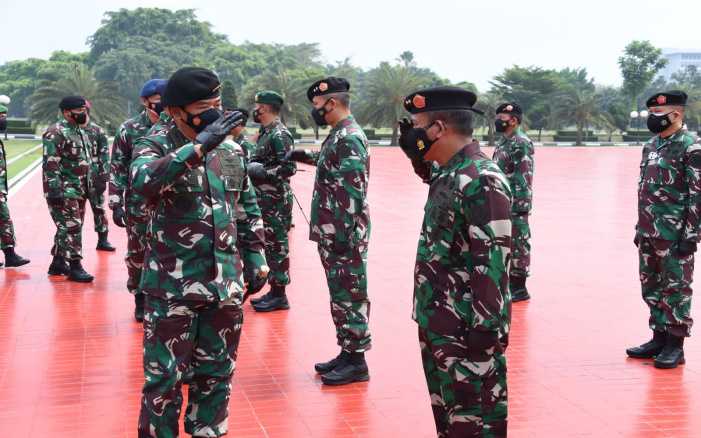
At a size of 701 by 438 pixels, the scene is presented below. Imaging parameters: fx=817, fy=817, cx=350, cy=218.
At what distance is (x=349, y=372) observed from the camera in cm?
539

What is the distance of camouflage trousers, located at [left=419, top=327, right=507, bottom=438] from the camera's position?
3238mm

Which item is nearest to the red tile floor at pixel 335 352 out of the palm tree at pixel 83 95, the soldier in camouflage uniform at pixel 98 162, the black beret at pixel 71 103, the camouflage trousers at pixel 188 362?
the soldier in camouflage uniform at pixel 98 162

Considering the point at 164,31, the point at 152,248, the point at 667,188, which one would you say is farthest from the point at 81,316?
the point at 164,31

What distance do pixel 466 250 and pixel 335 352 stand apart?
3144mm

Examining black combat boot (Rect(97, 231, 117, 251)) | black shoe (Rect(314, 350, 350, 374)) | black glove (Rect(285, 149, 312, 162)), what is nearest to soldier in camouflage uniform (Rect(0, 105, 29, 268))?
black combat boot (Rect(97, 231, 117, 251))

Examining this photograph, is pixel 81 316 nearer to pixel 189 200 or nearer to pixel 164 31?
pixel 189 200

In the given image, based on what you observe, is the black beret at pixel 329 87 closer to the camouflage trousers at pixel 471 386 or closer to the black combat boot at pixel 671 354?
the camouflage trousers at pixel 471 386

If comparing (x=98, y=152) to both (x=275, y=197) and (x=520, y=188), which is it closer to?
(x=275, y=197)

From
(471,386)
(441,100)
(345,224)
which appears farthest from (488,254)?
(345,224)

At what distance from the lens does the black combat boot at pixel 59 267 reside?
8.95 m

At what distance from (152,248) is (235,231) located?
0.37 meters

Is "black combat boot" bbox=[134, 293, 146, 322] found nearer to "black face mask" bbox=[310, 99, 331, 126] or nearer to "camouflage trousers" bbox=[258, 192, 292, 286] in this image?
"camouflage trousers" bbox=[258, 192, 292, 286]

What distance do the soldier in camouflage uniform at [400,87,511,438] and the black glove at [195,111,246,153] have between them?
2.29 ft

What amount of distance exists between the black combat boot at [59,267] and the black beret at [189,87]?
19.4ft
